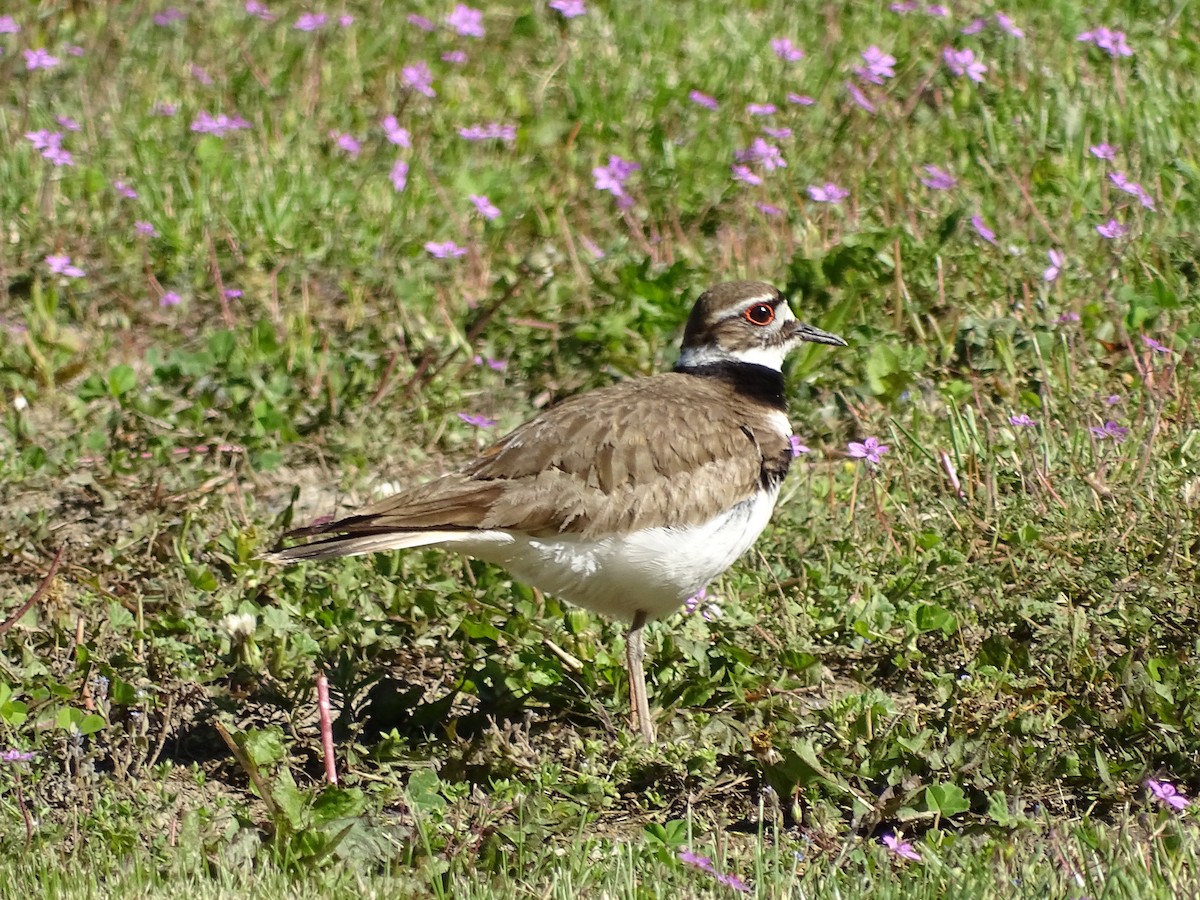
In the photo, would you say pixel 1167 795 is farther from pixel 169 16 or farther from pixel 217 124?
pixel 169 16

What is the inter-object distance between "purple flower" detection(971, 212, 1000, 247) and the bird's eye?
1535mm

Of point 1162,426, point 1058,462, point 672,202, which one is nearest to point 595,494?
point 1058,462

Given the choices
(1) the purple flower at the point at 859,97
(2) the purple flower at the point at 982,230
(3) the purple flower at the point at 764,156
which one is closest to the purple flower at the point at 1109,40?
(1) the purple flower at the point at 859,97

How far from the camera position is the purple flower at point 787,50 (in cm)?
921

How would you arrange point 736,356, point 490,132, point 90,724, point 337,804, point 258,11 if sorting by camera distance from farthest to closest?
point 258,11 → point 490,132 → point 736,356 → point 90,724 → point 337,804

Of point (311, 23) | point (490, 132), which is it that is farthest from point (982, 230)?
point (311, 23)

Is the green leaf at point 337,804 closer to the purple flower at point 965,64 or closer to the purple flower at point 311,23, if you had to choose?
the purple flower at point 965,64

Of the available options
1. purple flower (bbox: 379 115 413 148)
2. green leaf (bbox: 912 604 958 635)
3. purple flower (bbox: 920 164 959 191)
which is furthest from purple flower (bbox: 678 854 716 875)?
purple flower (bbox: 379 115 413 148)

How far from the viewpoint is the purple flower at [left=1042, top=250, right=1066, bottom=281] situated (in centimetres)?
730

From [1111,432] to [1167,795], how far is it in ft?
5.91

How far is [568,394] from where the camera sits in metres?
7.68

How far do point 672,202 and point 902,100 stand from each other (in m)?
1.48

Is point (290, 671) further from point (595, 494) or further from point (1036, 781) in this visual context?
point (1036, 781)

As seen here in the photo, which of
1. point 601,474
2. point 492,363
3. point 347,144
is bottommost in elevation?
point 492,363
